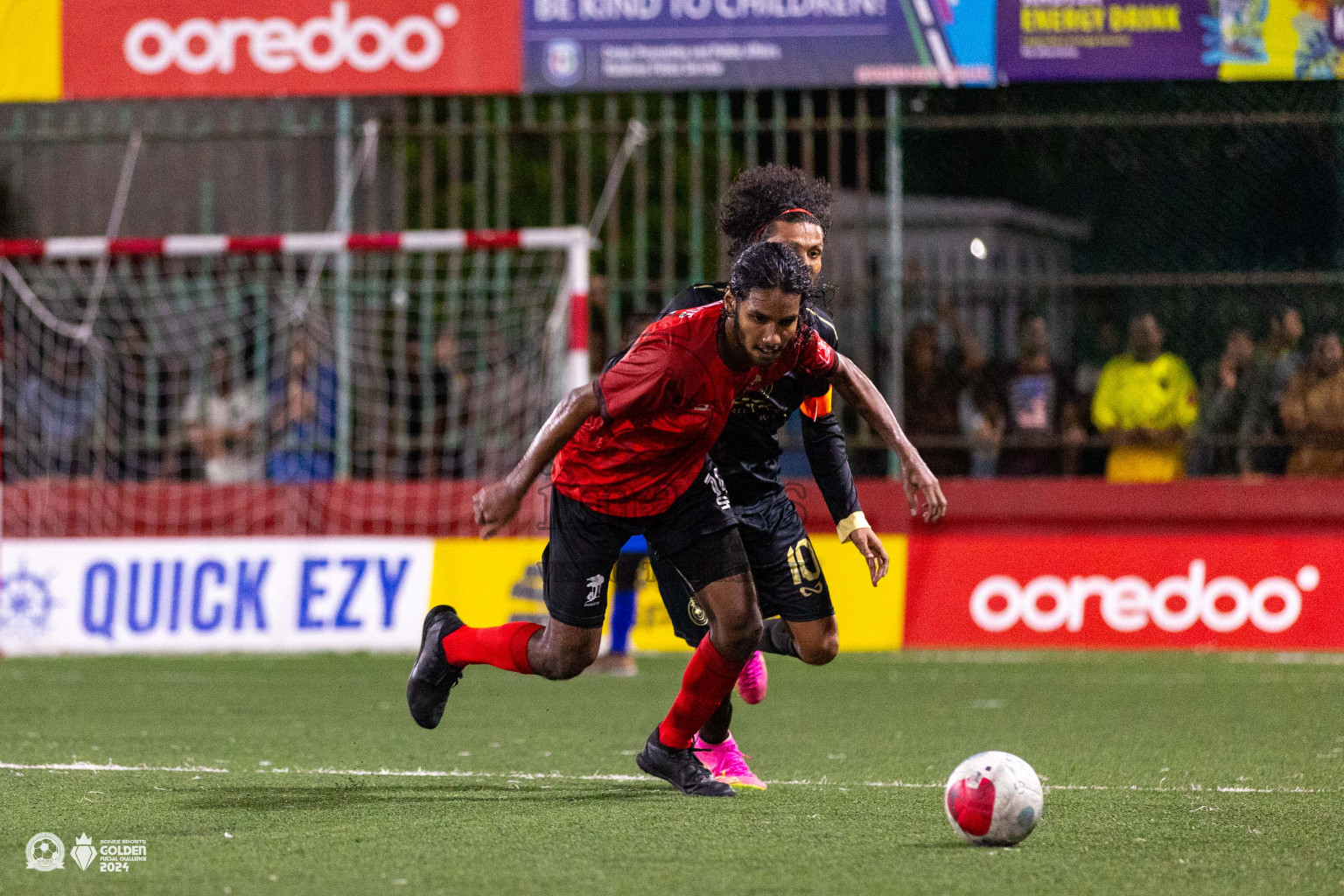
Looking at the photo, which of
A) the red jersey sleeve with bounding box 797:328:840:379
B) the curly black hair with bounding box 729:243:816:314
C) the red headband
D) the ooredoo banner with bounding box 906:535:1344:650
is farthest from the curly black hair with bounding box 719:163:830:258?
the ooredoo banner with bounding box 906:535:1344:650

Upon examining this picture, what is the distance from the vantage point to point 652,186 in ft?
64.3

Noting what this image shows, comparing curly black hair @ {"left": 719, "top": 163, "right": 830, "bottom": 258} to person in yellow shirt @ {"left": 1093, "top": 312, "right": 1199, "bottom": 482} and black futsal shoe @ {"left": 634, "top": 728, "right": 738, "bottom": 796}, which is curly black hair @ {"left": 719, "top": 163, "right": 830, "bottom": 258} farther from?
person in yellow shirt @ {"left": 1093, "top": 312, "right": 1199, "bottom": 482}

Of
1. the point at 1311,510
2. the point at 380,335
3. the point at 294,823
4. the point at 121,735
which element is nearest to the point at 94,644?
the point at 380,335

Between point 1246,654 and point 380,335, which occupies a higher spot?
point 380,335

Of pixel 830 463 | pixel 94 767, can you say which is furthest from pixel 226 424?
pixel 830 463

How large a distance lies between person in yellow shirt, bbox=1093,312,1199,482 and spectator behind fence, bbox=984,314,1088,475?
0.94ft

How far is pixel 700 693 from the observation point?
5.91 meters

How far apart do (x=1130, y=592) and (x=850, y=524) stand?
233 inches

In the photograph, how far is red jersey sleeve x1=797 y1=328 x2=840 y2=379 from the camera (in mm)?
5539

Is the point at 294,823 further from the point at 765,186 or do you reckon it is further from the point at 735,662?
the point at 765,186

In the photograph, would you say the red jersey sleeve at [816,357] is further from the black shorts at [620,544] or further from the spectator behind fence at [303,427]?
the spectator behind fence at [303,427]

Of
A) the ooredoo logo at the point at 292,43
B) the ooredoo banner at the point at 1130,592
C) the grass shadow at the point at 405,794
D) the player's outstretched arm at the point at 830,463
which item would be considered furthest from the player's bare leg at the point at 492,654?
the ooredoo logo at the point at 292,43

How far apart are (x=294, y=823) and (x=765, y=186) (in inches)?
103

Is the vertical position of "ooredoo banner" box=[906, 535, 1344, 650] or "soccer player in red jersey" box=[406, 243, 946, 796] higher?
"soccer player in red jersey" box=[406, 243, 946, 796]
